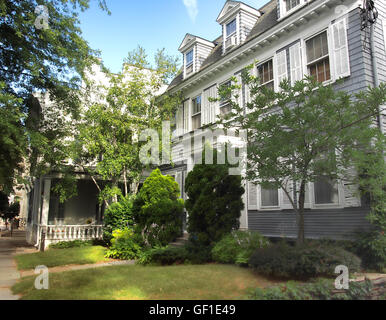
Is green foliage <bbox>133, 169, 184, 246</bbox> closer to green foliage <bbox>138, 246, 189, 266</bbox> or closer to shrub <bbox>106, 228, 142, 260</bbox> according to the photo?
shrub <bbox>106, 228, 142, 260</bbox>

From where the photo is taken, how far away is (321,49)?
28.3 ft

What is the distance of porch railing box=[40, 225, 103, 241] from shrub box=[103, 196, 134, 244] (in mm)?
2545

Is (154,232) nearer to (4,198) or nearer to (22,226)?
(4,198)

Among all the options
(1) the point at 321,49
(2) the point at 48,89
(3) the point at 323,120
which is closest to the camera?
(3) the point at 323,120

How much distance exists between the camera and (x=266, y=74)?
33.9ft

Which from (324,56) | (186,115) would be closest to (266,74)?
(324,56)

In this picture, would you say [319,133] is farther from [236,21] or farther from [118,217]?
[118,217]

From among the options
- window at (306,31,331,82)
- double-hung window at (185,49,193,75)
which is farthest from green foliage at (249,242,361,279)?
double-hung window at (185,49,193,75)

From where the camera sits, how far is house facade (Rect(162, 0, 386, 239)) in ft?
24.9

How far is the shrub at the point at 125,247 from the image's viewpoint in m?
9.78

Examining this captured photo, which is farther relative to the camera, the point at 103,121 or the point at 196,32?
the point at 196,32

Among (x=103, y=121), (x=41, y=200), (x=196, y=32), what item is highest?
(x=196, y=32)
